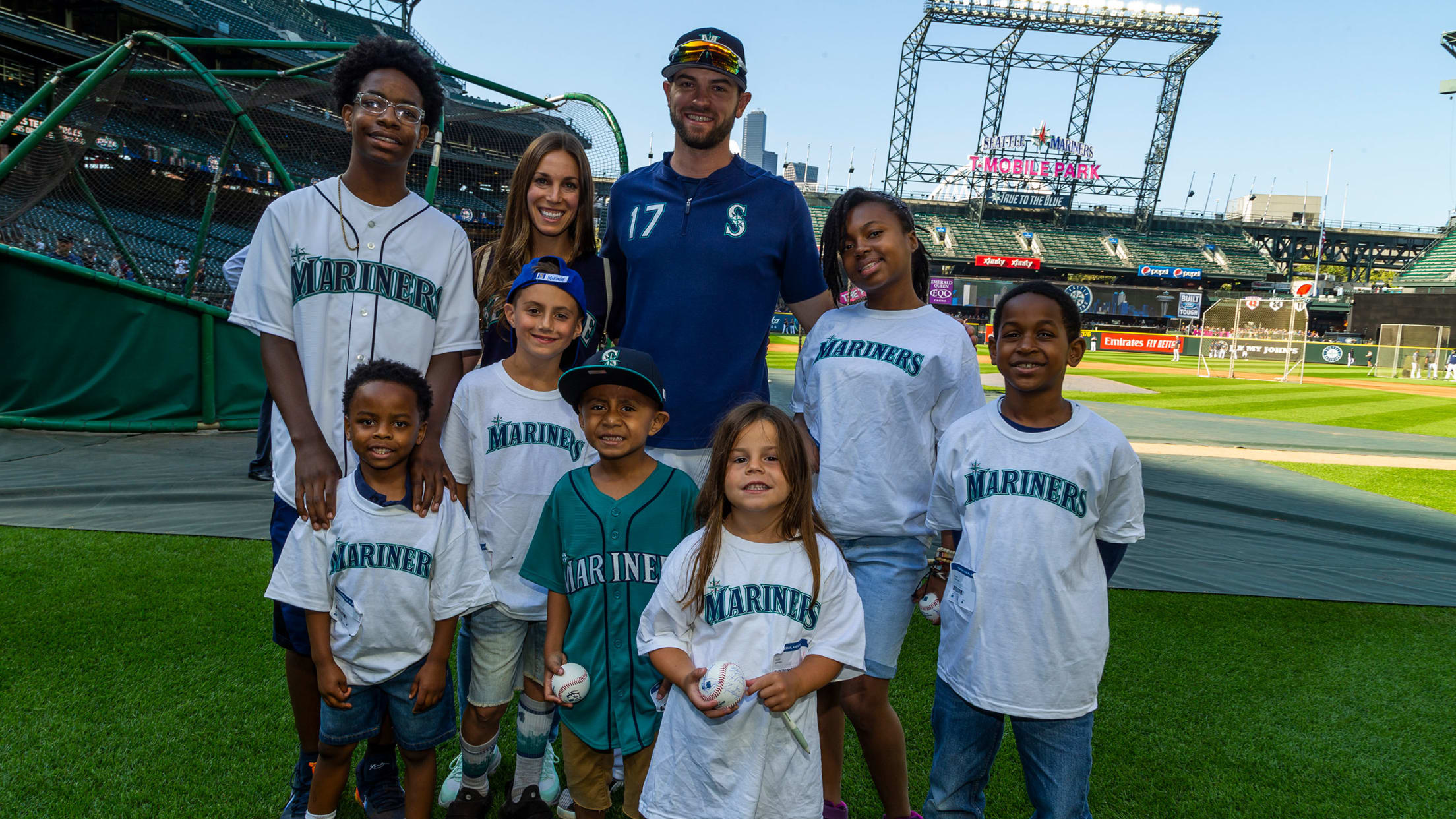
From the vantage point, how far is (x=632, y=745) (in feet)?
7.45

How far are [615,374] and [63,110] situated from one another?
8531 millimetres

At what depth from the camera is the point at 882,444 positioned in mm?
2549

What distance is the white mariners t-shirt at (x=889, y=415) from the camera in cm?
253

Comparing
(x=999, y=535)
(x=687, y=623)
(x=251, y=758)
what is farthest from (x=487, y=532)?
(x=999, y=535)

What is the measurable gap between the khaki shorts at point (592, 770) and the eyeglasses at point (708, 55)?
2.19 meters

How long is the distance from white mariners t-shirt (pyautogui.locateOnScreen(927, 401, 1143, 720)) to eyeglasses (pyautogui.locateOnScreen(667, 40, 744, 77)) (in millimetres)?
1521

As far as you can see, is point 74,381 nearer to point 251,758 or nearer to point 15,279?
point 15,279

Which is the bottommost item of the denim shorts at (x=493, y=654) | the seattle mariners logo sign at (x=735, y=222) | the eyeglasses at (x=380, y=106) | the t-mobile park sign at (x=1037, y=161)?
the denim shorts at (x=493, y=654)

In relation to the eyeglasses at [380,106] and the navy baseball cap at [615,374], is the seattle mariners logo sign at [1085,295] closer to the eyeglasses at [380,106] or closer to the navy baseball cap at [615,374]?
the navy baseball cap at [615,374]

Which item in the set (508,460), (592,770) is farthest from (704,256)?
(592,770)

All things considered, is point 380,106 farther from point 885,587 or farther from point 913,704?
point 913,704

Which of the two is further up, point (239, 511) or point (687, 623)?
point (687, 623)

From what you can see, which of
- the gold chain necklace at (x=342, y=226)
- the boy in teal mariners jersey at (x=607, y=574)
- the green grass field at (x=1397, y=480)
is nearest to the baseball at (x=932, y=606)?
the boy in teal mariners jersey at (x=607, y=574)

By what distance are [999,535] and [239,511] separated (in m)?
5.53
